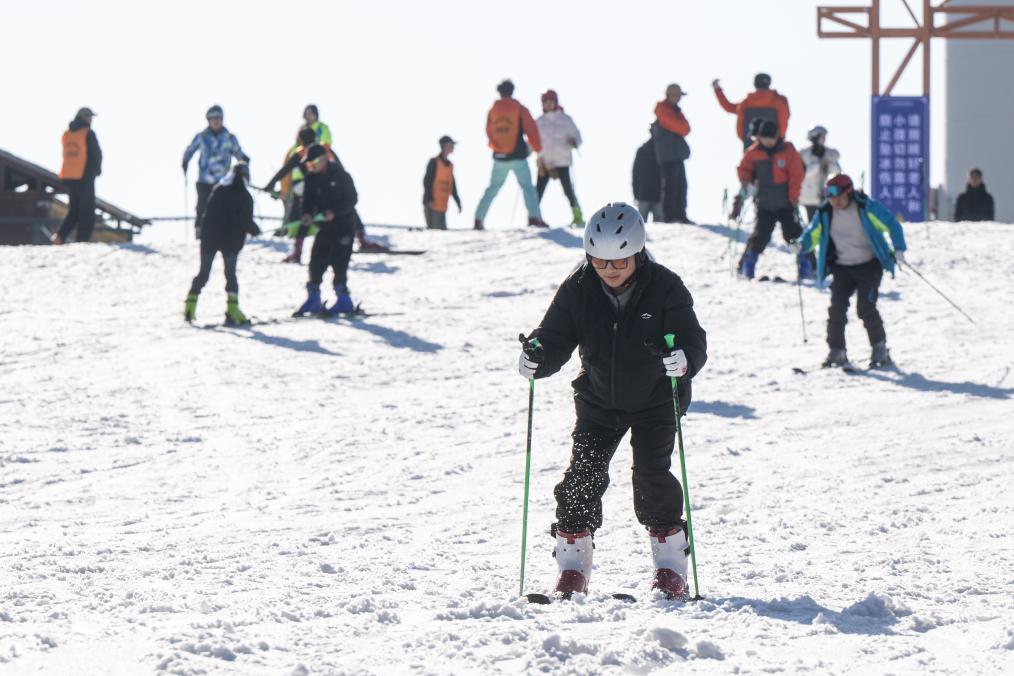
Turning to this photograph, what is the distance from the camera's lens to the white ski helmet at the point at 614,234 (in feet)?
17.1

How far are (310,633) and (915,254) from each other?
538 inches

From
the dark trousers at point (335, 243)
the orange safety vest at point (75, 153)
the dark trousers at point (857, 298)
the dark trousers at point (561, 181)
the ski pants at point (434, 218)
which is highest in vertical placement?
the orange safety vest at point (75, 153)

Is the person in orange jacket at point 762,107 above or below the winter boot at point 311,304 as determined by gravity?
above

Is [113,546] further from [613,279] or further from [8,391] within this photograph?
[8,391]

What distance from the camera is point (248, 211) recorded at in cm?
1385

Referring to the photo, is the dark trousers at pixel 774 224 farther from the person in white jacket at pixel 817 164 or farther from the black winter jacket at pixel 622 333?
the black winter jacket at pixel 622 333

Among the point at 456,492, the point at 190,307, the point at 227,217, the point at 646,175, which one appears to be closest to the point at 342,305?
the point at 190,307

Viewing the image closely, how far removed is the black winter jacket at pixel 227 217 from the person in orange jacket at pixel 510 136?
482 cm

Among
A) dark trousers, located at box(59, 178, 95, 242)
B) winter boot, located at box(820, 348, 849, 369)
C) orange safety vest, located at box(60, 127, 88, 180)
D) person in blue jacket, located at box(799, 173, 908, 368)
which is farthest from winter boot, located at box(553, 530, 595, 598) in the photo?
dark trousers, located at box(59, 178, 95, 242)

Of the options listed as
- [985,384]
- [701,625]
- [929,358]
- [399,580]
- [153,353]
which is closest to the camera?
[701,625]

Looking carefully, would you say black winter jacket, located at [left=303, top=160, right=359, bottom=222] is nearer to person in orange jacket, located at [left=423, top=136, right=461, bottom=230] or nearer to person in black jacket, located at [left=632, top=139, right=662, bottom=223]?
person in black jacket, located at [left=632, top=139, right=662, bottom=223]

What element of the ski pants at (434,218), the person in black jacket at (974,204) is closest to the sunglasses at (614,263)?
the ski pants at (434,218)

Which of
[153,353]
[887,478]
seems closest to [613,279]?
[887,478]

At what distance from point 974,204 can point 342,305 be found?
10103 millimetres
